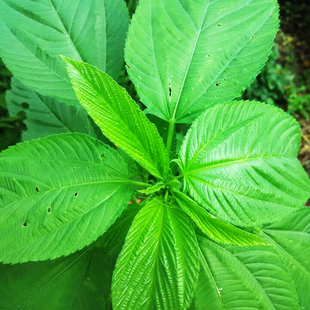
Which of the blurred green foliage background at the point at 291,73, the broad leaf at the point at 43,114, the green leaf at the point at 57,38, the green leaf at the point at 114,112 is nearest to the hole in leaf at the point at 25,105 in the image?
the broad leaf at the point at 43,114

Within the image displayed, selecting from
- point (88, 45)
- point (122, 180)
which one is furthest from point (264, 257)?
point (88, 45)

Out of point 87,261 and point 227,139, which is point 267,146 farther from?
point 87,261

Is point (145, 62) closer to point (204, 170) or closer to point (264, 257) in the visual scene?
point (204, 170)

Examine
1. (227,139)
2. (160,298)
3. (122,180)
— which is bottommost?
(160,298)

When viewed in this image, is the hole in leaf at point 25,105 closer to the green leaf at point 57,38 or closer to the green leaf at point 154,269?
the green leaf at point 57,38

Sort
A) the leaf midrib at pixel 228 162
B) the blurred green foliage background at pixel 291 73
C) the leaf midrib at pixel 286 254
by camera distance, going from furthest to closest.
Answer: the blurred green foliage background at pixel 291 73 → the leaf midrib at pixel 286 254 → the leaf midrib at pixel 228 162

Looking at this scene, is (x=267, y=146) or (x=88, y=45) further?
→ (x=88, y=45)

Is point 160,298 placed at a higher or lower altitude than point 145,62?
lower
